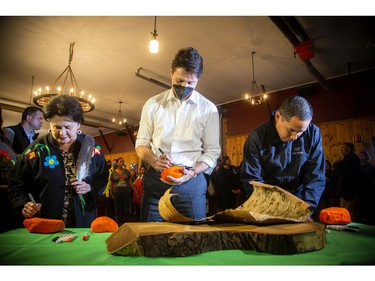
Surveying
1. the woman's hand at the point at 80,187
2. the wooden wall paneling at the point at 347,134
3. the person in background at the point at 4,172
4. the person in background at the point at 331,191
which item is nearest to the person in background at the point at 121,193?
the person in background at the point at 4,172

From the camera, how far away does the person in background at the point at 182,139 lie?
1567 millimetres

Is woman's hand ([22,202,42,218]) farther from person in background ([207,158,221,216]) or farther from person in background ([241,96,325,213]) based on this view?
person in background ([207,158,221,216])

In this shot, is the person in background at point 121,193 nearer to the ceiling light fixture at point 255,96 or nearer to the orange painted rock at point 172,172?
the ceiling light fixture at point 255,96

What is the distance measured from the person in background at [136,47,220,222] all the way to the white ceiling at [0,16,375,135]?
9.82 ft

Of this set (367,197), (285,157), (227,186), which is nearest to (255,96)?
(227,186)

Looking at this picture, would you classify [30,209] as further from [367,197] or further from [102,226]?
[367,197]

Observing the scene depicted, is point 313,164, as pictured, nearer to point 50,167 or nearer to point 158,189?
point 158,189

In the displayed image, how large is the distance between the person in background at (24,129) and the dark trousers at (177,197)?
2759 millimetres

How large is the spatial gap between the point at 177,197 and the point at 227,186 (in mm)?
4851

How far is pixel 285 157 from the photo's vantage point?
1.89 m

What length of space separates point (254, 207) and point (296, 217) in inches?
8.4

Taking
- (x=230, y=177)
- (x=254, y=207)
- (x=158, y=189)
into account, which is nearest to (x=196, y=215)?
(x=158, y=189)

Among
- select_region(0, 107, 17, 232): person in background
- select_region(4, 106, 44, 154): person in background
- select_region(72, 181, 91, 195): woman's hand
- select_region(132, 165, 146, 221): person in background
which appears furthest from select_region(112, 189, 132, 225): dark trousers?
select_region(72, 181, 91, 195): woman's hand

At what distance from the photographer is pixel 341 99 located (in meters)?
6.86
